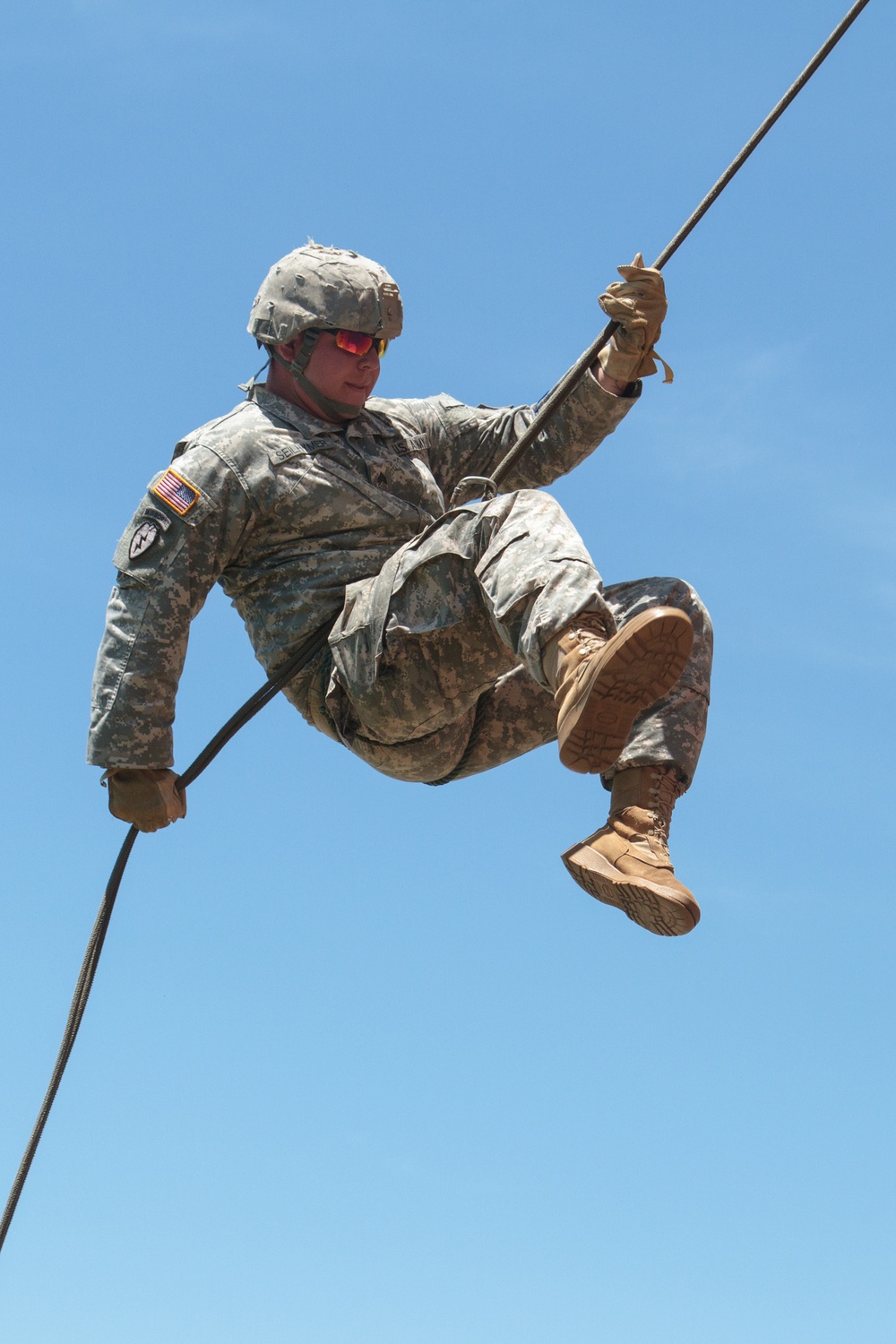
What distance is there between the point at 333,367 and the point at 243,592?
3.38ft

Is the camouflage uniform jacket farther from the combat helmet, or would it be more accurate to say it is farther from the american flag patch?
the combat helmet

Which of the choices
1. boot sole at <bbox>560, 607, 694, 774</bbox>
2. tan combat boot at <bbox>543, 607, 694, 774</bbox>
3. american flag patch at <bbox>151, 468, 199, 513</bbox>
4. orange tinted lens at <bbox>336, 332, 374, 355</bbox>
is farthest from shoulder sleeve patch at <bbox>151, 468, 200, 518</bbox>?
boot sole at <bbox>560, 607, 694, 774</bbox>

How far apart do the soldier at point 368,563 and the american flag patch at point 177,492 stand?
0.01 m

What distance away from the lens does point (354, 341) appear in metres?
9.95

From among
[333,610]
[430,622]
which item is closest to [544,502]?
[430,622]

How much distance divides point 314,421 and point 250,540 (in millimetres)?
575

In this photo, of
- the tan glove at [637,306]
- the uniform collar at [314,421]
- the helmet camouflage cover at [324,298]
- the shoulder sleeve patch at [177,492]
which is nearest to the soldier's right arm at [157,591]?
the shoulder sleeve patch at [177,492]

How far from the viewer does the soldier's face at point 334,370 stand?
32.6 ft

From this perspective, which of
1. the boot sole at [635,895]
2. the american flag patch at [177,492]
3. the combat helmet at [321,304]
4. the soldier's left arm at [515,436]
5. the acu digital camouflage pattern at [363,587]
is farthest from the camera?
the soldier's left arm at [515,436]

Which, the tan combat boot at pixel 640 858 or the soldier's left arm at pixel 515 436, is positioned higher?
the soldier's left arm at pixel 515 436

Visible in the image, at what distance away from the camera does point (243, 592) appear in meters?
10.0

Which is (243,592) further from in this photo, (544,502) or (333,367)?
(544,502)

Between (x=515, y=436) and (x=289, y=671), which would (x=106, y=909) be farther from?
(x=515, y=436)

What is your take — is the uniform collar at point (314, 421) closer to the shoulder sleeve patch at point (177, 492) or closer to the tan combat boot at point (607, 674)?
the shoulder sleeve patch at point (177, 492)
